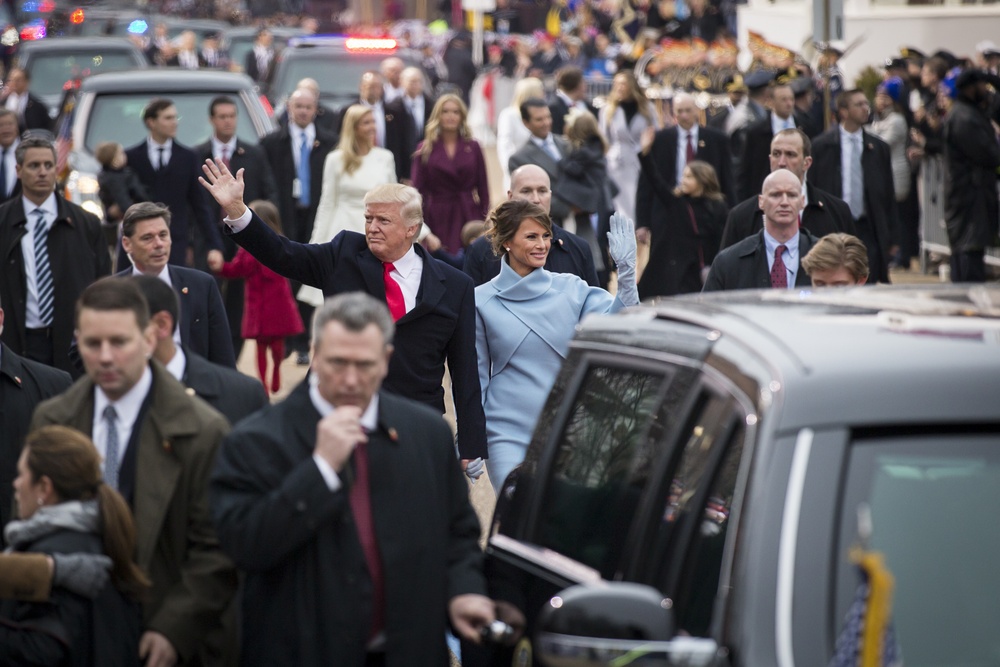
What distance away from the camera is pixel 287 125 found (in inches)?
589

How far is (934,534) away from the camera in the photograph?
126 inches

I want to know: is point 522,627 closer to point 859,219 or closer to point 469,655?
point 469,655

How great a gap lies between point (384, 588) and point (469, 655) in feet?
1.80

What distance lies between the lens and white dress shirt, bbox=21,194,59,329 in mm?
9430

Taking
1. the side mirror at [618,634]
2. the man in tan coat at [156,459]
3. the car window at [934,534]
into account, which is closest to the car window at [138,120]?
the man in tan coat at [156,459]

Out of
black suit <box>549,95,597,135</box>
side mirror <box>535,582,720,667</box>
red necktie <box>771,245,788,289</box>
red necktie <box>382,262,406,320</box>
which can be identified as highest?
side mirror <box>535,582,720,667</box>

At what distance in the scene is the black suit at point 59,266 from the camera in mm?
9406

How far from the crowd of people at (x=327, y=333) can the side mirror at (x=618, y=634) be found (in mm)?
906

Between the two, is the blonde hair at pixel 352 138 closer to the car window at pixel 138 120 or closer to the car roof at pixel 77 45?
the car window at pixel 138 120

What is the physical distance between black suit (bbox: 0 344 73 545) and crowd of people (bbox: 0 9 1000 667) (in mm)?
11

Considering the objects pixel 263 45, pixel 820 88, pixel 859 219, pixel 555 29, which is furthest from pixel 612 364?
pixel 555 29

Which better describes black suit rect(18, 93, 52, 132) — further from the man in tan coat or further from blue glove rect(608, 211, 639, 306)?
the man in tan coat

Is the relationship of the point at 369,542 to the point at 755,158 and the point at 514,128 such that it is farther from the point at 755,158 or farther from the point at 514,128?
the point at 514,128

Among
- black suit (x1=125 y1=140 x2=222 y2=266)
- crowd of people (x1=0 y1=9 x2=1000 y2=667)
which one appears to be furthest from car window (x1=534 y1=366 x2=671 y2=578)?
black suit (x1=125 y1=140 x2=222 y2=266)
